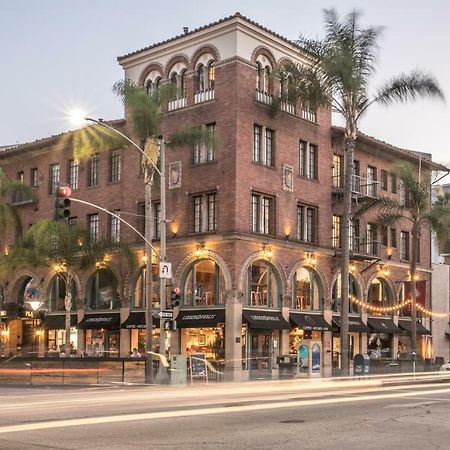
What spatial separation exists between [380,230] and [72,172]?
1999 cm

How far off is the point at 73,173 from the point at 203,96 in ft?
39.7

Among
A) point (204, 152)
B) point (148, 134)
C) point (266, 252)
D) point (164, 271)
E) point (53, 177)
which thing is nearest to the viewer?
point (164, 271)

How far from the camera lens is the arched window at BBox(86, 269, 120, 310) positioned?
46094 mm

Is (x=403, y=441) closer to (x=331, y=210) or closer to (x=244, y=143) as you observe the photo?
(x=244, y=143)

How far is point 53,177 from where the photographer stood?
168 ft

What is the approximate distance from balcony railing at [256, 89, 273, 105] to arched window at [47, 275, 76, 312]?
16777 mm

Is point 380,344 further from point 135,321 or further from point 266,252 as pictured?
point 135,321

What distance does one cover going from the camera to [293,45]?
1711 inches

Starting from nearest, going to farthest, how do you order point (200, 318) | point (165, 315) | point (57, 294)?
1. point (165, 315)
2. point (200, 318)
3. point (57, 294)

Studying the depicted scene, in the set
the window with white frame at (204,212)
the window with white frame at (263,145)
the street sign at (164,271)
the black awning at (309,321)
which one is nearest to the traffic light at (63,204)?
the street sign at (164,271)

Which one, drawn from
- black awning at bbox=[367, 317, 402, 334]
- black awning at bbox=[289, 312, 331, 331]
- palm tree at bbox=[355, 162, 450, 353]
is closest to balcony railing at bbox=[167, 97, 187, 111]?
palm tree at bbox=[355, 162, 450, 353]

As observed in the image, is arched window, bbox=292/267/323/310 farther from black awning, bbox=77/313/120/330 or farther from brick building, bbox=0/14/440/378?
black awning, bbox=77/313/120/330

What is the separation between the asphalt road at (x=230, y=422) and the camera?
12227mm

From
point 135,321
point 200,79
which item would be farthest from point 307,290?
point 200,79
